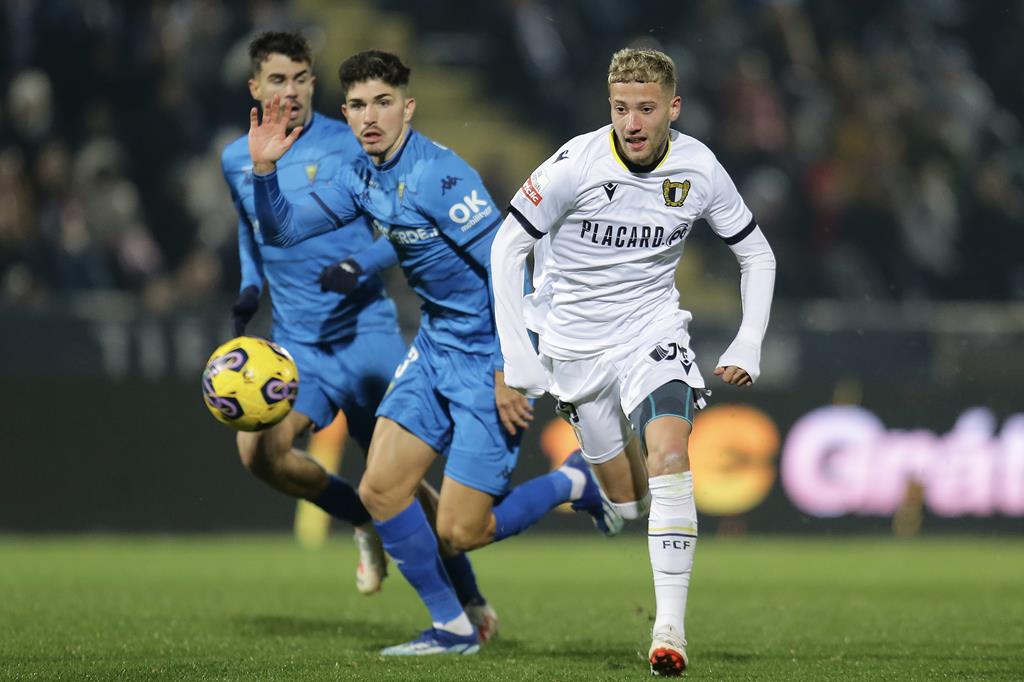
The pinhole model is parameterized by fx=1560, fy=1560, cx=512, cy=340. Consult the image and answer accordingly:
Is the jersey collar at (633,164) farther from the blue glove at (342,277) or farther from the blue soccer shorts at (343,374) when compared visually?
the blue soccer shorts at (343,374)

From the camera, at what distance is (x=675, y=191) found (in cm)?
595

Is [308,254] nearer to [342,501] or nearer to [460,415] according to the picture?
[342,501]

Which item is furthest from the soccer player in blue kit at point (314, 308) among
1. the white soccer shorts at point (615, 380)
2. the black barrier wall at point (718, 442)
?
the black barrier wall at point (718, 442)

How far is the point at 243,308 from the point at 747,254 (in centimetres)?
244

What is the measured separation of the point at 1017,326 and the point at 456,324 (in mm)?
7678

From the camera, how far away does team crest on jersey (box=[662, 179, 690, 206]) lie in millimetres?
5941

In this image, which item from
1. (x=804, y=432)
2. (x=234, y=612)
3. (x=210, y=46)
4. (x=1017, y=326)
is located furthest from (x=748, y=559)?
(x=210, y=46)

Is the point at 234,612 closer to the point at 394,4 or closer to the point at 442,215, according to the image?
the point at 442,215

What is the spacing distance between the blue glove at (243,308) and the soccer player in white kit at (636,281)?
1509mm

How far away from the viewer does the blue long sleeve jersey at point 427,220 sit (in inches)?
252

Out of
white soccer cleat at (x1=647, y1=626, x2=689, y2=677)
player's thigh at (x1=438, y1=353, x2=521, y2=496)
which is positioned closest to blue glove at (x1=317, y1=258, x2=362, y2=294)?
player's thigh at (x1=438, y1=353, x2=521, y2=496)

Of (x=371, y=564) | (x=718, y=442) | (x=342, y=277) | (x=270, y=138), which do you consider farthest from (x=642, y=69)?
(x=718, y=442)

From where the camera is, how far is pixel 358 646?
21.2 ft

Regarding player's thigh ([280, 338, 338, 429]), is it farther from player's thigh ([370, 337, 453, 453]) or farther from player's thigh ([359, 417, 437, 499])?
player's thigh ([359, 417, 437, 499])
